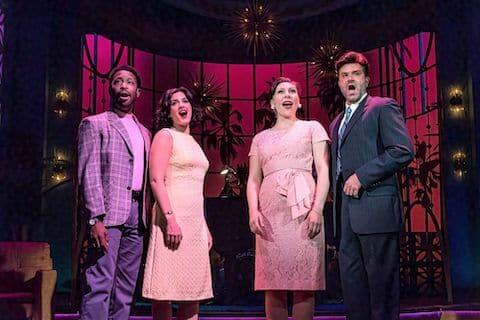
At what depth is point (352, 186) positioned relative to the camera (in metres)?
2.64

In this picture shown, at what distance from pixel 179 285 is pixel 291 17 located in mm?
7637

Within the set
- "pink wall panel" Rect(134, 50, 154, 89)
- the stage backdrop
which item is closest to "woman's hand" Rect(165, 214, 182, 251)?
the stage backdrop

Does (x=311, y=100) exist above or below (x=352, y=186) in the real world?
above

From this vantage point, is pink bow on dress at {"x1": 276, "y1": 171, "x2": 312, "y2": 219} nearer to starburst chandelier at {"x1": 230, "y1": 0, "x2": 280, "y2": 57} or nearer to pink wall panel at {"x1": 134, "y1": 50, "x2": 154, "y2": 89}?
starburst chandelier at {"x1": 230, "y1": 0, "x2": 280, "y2": 57}

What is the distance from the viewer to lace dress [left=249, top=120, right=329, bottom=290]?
2969 mm

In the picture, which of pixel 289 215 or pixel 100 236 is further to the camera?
pixel 289 215

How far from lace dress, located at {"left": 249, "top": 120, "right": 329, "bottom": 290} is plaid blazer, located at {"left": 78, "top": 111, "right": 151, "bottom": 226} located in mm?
655

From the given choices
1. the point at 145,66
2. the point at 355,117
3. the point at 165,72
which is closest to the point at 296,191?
the point at 355,117

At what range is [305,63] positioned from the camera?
10.1 meters

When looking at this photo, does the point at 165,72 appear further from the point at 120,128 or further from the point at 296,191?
the point at 296,191

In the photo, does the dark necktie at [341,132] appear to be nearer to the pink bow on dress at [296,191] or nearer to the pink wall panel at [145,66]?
the pink bow on dress at [296,191]

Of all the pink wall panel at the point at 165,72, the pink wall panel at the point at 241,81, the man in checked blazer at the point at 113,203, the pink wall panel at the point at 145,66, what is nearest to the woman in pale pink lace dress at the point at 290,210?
the man in checked blazer at the point at 113,203

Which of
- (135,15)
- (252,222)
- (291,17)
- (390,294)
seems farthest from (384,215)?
(291,17)

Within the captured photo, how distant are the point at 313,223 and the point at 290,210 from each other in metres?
0.15
